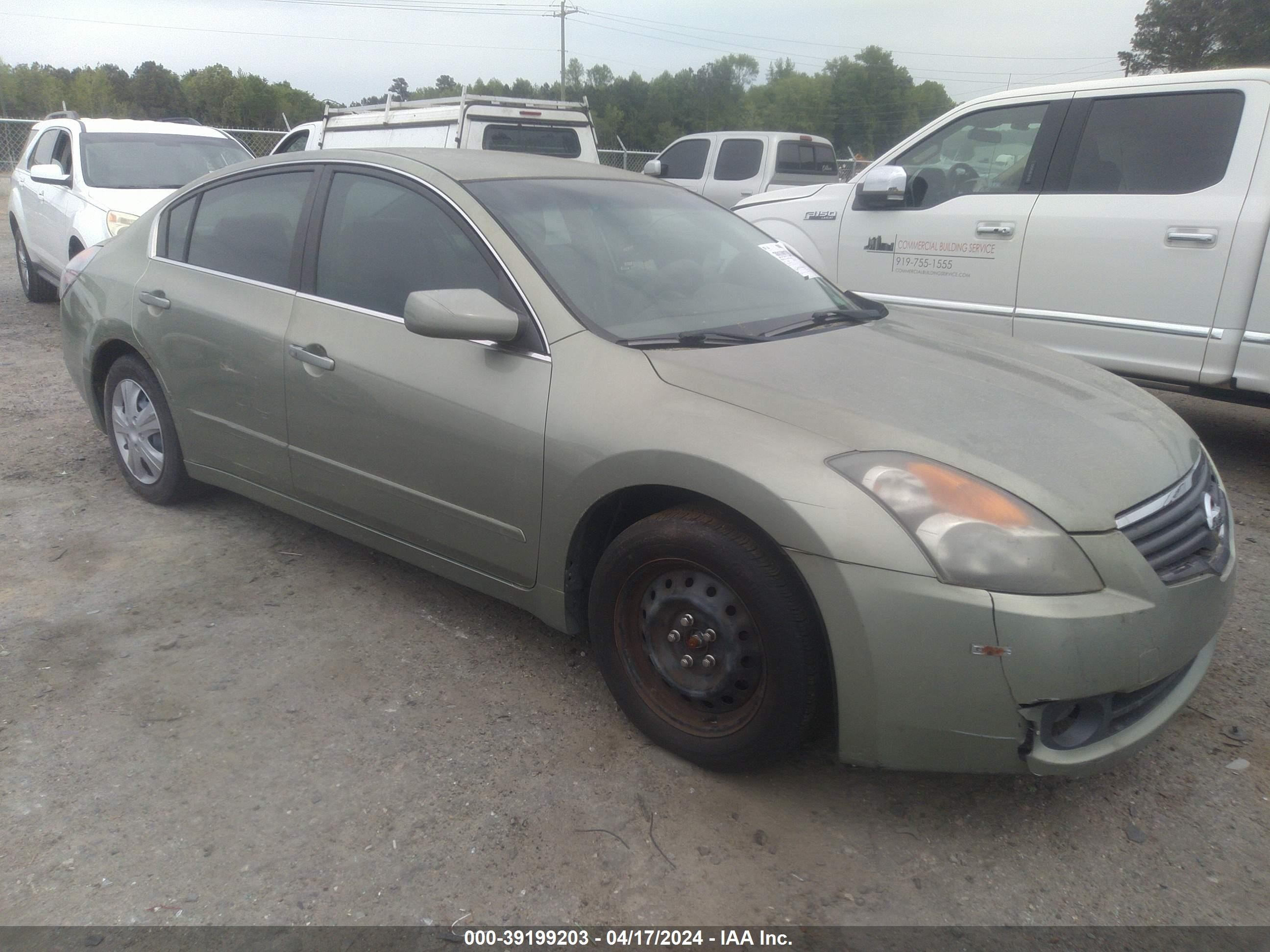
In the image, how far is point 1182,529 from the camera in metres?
2.47

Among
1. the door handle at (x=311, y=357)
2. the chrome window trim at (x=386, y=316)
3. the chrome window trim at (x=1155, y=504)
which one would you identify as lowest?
the chrome window trim at (x=1155, y=504)

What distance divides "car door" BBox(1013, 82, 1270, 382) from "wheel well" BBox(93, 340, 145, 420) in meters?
4.51

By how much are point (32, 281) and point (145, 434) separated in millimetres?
6787

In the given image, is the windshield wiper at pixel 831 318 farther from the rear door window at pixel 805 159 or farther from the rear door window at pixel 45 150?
the rear door window at pixel 805 159

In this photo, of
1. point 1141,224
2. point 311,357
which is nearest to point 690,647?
point 311,357

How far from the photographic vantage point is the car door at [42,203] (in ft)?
29.0

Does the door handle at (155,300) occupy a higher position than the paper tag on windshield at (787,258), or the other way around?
the paper tag on windshield at (787,258)

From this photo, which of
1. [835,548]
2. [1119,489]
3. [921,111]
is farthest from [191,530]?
[921,111]

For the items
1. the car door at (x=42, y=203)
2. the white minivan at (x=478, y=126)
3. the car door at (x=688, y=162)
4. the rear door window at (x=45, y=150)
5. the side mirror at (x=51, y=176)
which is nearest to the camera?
the side mirror at (x=51, y=176)

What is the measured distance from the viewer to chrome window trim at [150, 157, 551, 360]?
297 centimetres

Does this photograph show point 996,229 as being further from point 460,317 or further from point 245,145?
point 245,145

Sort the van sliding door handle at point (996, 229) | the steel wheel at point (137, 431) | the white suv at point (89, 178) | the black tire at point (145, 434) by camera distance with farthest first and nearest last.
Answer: the white suv at point (89, 178)
the van sliding door handle at point (996, 229)
the steel wheel at point (137, 431)
the black tire at point (145, 434)

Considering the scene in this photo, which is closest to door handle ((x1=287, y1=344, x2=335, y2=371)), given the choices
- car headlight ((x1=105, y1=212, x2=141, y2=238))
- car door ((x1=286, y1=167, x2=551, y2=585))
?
car door ((x1=286, y1=167, x2=551, y2=585))

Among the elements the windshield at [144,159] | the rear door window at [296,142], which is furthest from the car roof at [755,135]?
the windshield at [144,159]
